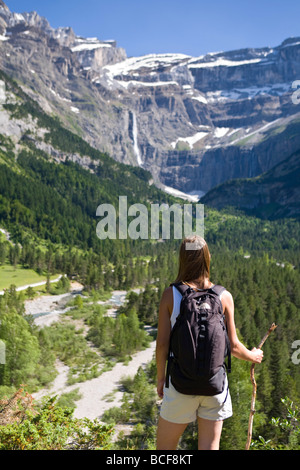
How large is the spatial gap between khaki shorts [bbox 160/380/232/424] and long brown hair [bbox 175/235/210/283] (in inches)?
70.9

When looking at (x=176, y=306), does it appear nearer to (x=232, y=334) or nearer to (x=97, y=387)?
(x=232, y=334)

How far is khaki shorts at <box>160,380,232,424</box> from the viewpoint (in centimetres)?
644

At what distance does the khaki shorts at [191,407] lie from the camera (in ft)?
21.1

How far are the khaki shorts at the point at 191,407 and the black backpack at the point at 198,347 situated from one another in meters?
0.16

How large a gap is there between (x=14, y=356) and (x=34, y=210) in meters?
153

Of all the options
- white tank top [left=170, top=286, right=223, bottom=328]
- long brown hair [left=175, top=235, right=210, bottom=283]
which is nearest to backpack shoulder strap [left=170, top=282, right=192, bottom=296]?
white tank top [left=170, top=286, right=223, bottom=328]

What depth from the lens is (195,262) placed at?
6871 mm

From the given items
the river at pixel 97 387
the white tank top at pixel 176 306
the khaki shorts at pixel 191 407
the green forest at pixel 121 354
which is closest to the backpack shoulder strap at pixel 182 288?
the white tank top at pixel 176 306

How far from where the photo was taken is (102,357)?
6575 centimetres

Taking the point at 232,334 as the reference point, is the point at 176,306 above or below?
above

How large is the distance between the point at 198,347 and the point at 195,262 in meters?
1.42

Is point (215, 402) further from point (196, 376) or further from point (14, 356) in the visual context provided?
point (14, 356)

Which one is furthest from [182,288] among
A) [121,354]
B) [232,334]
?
[121,354]

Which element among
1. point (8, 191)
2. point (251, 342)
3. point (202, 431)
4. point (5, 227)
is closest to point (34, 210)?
point (8, 191)
